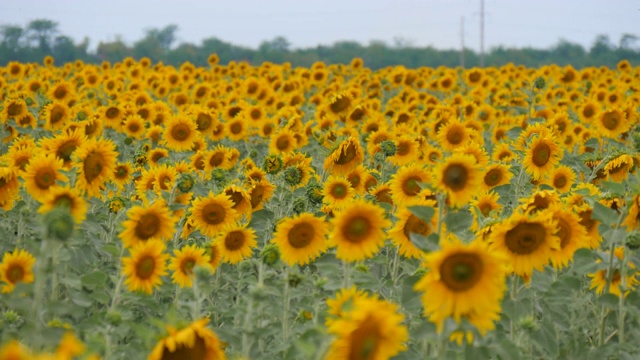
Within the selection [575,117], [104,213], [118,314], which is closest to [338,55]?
[575,117]

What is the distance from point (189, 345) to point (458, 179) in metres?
1.32

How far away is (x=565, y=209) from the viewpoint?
3273 millimetres

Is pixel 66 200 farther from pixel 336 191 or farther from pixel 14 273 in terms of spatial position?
pixel 336 191

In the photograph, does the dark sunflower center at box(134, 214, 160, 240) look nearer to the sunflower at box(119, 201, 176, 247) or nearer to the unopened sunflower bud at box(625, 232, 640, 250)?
the sunflower at box(119, 201, 176, 247)

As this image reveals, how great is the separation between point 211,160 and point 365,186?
148cm

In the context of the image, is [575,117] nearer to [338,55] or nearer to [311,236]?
[311,236]

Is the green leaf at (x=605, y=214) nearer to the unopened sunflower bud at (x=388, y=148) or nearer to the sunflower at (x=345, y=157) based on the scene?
the sunflower at (x=345, y=157)

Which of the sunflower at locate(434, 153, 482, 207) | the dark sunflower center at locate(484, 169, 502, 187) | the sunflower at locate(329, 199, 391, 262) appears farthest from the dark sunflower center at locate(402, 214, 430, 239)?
the dark sunflower center at locate(484, 169, 502, 187)

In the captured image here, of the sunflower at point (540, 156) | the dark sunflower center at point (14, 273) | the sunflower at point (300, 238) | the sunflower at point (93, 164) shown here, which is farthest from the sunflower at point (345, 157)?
the dark sunflower center at point (14, 273)

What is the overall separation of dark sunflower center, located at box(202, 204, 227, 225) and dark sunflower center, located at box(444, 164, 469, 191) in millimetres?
1599

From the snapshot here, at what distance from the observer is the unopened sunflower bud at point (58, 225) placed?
2545 millimetres

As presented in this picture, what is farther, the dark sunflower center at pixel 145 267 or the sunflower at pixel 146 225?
the sunflower at pixel 146 225

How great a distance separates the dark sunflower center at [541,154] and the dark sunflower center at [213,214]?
87.9 inches

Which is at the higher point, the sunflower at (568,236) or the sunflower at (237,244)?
the sunflower at (568,236)
